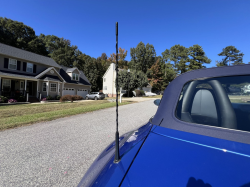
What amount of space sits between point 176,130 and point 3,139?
192 inches

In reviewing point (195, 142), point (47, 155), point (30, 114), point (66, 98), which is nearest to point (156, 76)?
point (66, 98)

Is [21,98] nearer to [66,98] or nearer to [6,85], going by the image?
[6,85]

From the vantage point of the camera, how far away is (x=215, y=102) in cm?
129

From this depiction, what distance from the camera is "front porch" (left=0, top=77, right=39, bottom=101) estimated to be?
15292 mm

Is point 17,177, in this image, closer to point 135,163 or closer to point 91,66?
point 135,163

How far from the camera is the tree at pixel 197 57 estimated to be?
37.3 meters

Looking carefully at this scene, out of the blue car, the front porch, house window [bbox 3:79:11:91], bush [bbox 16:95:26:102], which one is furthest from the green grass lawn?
house window [bbox 3:79:11:91]

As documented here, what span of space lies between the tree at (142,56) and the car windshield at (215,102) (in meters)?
43.7

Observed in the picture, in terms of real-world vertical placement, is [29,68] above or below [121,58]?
below

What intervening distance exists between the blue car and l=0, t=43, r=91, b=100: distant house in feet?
61.6

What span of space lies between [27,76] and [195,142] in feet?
68.9

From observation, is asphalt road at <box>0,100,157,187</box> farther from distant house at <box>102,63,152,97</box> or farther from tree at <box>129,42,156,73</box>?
tree at <box>129,42,156,73</box>

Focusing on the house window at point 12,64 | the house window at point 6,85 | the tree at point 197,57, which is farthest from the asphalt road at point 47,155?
the tree at point 197,57

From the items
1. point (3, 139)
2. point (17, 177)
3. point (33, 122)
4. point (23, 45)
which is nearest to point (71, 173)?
point (17, 177)
